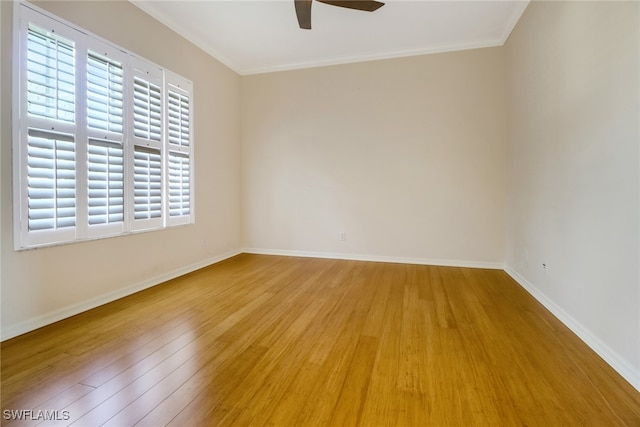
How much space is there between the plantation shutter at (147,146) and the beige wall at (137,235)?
0.20m

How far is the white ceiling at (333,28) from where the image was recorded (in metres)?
3.08

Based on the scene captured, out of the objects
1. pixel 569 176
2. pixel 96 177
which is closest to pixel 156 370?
pixel 96 177

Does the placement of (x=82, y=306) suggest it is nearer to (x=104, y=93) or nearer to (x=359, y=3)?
(x=104, y=93)

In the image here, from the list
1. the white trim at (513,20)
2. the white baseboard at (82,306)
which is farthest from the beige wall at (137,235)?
the white trim at (513,20)

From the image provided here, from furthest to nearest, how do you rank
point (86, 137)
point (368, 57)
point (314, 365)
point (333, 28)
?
point (368, 57)
point (333, 28)
point (86, 137)
point (314, 365)

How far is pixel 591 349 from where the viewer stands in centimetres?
192

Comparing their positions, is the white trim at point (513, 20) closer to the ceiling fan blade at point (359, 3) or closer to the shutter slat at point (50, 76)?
the ceiling fan blade at point (359, 3)

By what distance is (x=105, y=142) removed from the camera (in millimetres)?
2643

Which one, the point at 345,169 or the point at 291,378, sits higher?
the point at 345,169

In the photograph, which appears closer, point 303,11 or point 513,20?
point 303,11

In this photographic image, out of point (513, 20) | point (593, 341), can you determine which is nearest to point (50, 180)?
point (593, 341)

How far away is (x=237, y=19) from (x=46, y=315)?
3481 mm

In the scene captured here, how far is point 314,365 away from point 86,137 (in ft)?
8.69

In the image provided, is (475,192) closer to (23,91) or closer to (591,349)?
(591,349)
